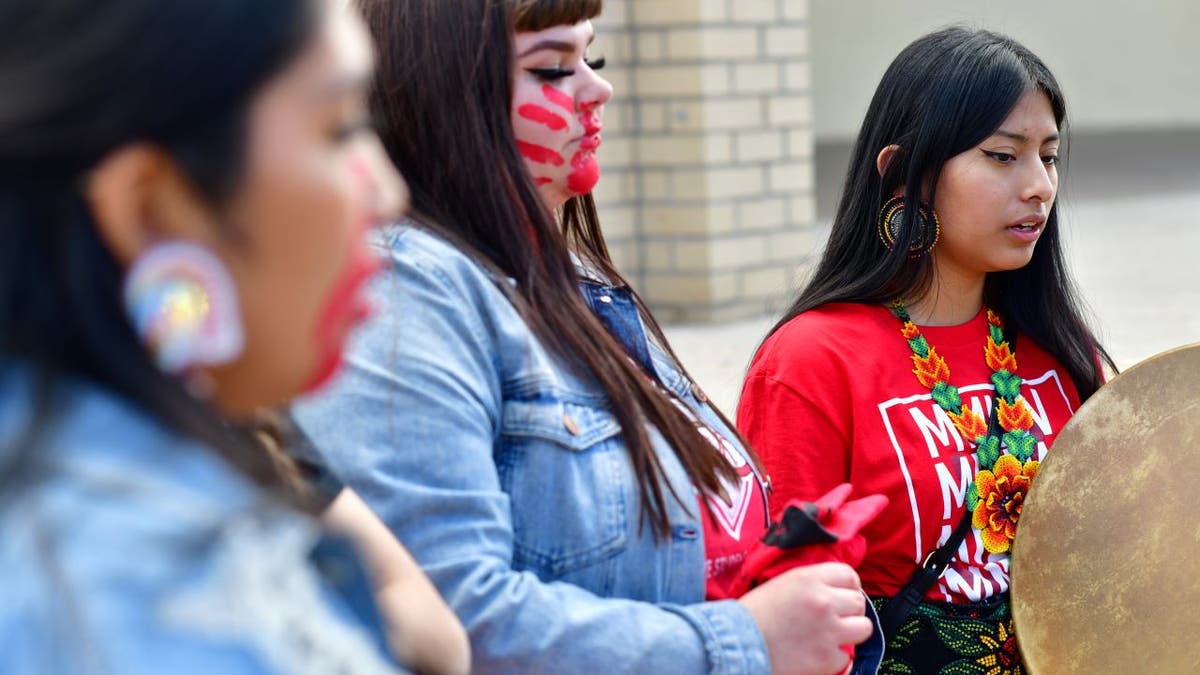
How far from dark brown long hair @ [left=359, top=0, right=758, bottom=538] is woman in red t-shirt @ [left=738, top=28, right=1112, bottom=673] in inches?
27.7

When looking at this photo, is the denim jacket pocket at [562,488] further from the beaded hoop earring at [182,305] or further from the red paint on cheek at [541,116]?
the beaded hoop earring at [182,305]

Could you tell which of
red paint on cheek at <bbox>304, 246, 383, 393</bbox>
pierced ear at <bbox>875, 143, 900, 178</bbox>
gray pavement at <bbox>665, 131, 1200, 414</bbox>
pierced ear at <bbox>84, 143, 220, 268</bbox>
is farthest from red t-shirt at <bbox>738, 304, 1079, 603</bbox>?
pierced ear at <bbox>84, 143, 220, 268</bbox>

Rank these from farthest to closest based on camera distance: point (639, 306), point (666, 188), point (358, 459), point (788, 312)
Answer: point (666, 188) < point (788, 312) < point (639, 306) < point (358, 459)

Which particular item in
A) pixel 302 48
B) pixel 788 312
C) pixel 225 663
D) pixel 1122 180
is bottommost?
pixel 1122 180

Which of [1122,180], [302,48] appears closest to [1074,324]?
[302,48]

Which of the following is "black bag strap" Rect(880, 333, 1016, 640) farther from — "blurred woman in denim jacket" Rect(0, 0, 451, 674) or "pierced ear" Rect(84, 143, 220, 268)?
"pierced ear" Rect(84, 143, 220, 268)

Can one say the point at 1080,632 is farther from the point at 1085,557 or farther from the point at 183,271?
the point at 183,271

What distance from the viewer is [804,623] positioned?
5.04 ft

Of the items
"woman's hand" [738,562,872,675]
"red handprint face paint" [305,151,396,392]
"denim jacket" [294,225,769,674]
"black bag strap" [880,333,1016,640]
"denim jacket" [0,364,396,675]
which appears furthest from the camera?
"black bag strap" [880,333,1016,640]

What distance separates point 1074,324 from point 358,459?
5.19ft

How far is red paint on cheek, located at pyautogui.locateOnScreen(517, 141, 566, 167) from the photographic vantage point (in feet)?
5.43

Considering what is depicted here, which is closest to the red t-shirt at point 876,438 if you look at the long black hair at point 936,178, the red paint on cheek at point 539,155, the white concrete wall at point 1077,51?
the long black hair at point 936,178

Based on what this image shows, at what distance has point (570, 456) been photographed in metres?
1.51

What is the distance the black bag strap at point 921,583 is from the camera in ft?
7.24
